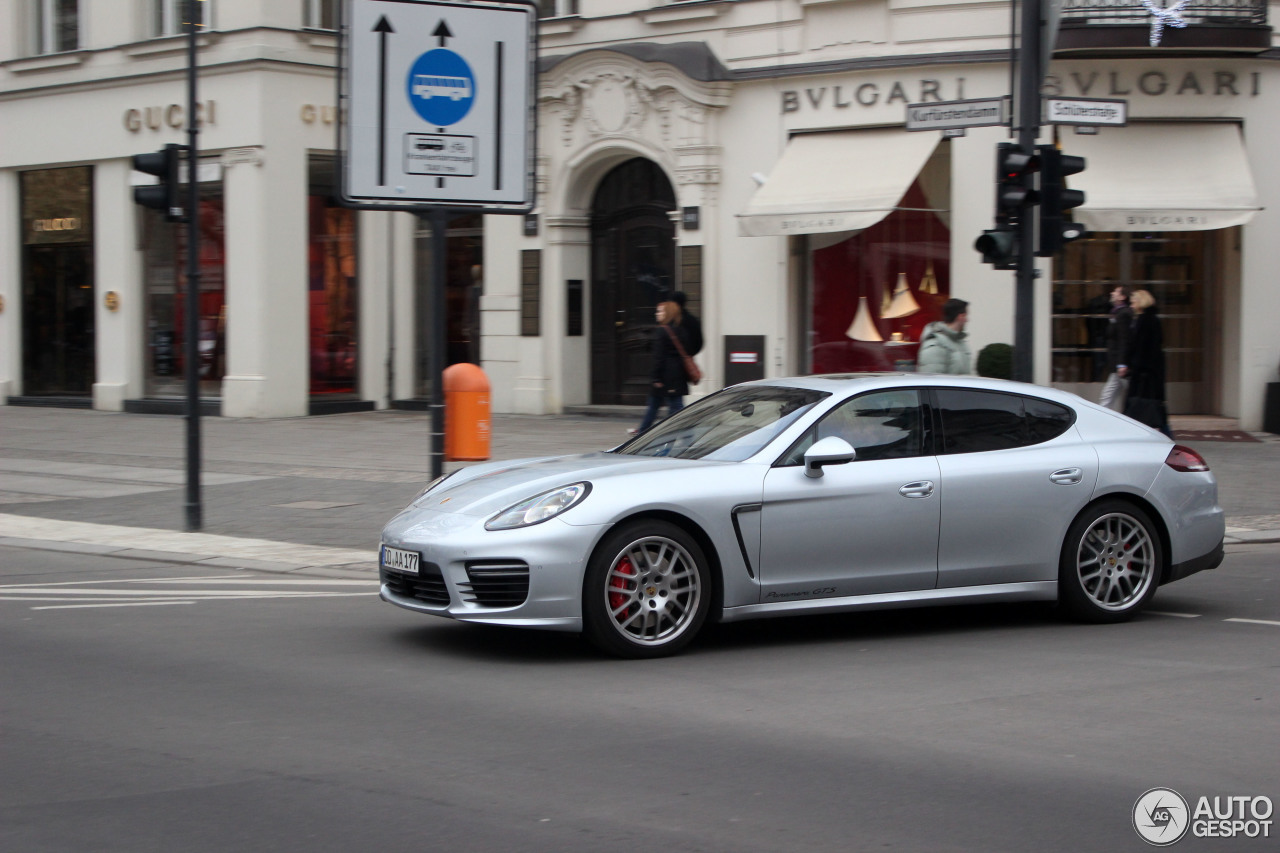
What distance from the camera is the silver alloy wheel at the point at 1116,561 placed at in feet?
26.6

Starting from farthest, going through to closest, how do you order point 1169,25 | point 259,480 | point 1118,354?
point 1169,25 → point 1118,354 → point 259,480

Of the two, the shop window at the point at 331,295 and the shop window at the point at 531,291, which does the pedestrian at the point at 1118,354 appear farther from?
the shop window at the point at 331,295

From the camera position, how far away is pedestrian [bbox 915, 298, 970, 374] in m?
12.3

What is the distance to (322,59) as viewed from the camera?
23.4 metres

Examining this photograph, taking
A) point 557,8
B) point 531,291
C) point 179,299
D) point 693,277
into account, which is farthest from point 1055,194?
point 179,299

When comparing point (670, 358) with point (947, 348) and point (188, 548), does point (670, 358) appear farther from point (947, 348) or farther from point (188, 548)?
point (188, 548)

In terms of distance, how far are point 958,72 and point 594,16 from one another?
5.68 m

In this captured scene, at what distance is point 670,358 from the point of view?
1617 centimetres

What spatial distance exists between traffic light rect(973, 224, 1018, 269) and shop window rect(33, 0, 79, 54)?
1846cm

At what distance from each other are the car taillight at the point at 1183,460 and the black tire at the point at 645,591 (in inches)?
111

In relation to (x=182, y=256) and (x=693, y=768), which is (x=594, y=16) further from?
(x=693, y=768)

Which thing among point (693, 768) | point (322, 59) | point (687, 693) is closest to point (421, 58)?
point (687, 693)

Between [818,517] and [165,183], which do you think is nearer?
[818,517]

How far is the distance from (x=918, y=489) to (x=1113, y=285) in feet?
43.4
